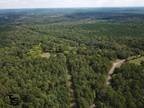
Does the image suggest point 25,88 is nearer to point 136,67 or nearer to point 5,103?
point 5,103

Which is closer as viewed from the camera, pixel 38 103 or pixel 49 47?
pixel 38 103

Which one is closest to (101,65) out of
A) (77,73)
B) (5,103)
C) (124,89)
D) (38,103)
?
(77,73)

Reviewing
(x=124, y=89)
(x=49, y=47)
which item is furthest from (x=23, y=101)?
(x=49, y=47)

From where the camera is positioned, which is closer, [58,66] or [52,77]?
[52,77]

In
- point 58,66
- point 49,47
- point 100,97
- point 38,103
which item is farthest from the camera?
point 49,47

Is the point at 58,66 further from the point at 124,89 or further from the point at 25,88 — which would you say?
the point at 124,89

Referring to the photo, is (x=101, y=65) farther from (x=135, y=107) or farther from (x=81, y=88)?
(x=135, y=107)

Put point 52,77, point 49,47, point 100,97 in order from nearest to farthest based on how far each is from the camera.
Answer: point 100,97, point 52,77, point 49,47

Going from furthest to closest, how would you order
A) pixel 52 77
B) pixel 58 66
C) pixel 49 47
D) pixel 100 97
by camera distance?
pixel 49 47 < pixel 58 66 < pixel 52 77 < pixel 100 97

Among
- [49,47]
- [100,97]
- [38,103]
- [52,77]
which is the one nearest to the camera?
[38,103]
